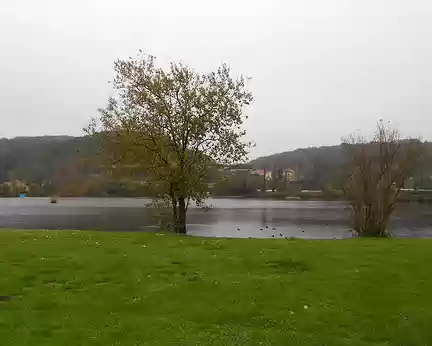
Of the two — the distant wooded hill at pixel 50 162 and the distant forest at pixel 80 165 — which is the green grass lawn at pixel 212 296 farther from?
the distant wooded hill at pixel 50 162

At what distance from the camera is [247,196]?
4245 inches

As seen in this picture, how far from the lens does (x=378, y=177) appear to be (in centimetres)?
3244

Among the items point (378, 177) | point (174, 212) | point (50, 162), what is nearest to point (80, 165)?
point (174, 212)

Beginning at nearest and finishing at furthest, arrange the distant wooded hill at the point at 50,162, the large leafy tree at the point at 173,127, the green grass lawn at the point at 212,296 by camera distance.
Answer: the green grass lawn at the point at 212,296 < the large leafy tree at the point at 173,127 < the distant wooded hill at the point at 50,162

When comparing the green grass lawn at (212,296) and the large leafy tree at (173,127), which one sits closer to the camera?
the green grass lawn at (212,296)

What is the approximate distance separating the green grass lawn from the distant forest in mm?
14947

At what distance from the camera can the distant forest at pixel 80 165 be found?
30.7 m

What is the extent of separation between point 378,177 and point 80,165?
19.6 meters

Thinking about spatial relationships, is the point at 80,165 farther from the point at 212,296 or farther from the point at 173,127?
the point at 212,296

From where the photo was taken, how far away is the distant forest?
30.7 m

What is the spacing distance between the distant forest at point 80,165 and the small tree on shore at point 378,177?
2.42 meters

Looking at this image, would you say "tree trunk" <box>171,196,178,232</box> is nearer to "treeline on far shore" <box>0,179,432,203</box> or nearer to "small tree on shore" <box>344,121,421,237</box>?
"treeline on far shore" <box>0,179,432,203</box>

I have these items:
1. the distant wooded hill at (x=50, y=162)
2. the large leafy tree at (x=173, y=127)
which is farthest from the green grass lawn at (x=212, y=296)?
the distant wooded hill at (x=50, y=162)

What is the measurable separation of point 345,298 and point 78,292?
5453mm
